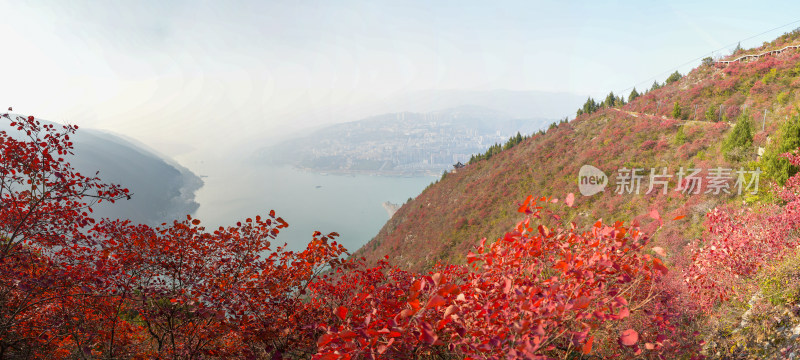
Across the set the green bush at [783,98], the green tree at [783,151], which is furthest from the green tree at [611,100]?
the green tree at [783,151]

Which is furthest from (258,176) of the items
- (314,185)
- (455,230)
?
(455,230)

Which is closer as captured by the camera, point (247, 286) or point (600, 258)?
point (600, 258)

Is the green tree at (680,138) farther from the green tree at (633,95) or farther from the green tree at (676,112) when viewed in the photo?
the green tree at (633,95)

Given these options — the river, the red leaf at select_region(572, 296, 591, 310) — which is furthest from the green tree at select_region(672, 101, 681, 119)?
the river

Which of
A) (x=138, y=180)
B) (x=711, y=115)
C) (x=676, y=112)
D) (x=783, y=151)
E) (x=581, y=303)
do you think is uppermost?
(x=676, y=112)

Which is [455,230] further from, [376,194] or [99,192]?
[376,194]

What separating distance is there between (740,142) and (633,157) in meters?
6.88

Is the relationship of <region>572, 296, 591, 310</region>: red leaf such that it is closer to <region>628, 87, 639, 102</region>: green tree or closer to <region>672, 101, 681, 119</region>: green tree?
<region>672, 101, 681, 119</region>: green tree

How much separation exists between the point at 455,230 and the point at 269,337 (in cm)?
2216

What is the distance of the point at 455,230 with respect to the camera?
83.0ft

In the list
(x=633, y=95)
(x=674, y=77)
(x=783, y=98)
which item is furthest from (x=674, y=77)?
(x=783, y=98)

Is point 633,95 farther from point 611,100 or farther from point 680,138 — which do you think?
point 680,138

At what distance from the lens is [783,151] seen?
903cm

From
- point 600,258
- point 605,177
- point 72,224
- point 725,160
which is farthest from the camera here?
point 605,177
